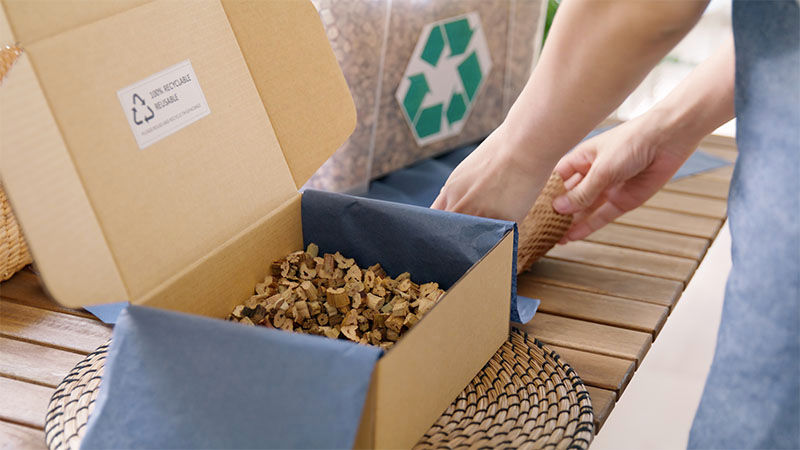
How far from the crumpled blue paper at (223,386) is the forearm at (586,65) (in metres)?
0.34

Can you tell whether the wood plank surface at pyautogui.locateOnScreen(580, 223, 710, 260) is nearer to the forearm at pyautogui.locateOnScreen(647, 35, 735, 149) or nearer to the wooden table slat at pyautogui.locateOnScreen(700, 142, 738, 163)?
the forearm at pyautogui.locateOnScreen(647, 35, 735, 149)

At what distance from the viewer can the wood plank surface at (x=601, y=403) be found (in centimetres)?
80

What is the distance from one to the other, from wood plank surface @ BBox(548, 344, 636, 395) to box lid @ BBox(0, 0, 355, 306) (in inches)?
15.3

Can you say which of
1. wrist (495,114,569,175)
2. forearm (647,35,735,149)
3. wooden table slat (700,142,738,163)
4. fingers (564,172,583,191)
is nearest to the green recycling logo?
wooden table slat (700,142,738,163)

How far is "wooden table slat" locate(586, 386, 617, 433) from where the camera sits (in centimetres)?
80

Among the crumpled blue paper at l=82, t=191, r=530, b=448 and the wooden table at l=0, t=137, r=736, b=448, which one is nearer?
the crumpled blue paper at l=82, t=191, r=530, b=448

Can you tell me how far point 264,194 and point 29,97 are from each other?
0.95 feet

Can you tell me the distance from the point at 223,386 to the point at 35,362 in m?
0.40

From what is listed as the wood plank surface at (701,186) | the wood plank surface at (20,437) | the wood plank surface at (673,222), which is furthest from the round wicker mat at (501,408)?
the wood plank surface at (701,186)

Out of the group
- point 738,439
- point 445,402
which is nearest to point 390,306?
point 445,402

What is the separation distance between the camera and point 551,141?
83cm

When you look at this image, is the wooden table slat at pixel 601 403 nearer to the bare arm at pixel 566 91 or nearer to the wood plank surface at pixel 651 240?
the bare arm at pixel 566 91

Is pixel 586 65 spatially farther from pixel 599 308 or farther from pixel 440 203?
pixel 599 308

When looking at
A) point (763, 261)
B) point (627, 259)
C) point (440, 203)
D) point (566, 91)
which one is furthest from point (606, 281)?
point (763, 261)
